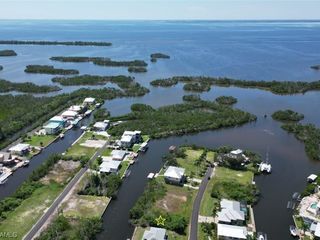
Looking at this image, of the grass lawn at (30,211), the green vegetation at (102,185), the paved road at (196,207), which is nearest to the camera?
the paved road at (196,207)

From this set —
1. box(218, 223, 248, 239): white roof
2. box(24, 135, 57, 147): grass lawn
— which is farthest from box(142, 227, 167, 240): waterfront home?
box(24, 135, 57, 147): grass lawn

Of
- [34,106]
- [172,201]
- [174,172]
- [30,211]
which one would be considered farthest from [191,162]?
[34,106]

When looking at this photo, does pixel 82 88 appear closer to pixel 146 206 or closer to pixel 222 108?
pixel 222 108

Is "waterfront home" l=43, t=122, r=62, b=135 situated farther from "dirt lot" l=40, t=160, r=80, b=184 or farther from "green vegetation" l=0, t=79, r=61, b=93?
"green vegetation" l=0, t=79, r=61, b=93

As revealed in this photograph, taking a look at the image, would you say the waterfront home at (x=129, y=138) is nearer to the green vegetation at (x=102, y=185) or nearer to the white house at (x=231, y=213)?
the green vegetation at (x=102, y=185)

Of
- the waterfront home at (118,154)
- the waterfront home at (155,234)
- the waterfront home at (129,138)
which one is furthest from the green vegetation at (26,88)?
the waterfront home at (155,234)

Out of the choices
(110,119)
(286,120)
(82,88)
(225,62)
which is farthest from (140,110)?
(225,62)
